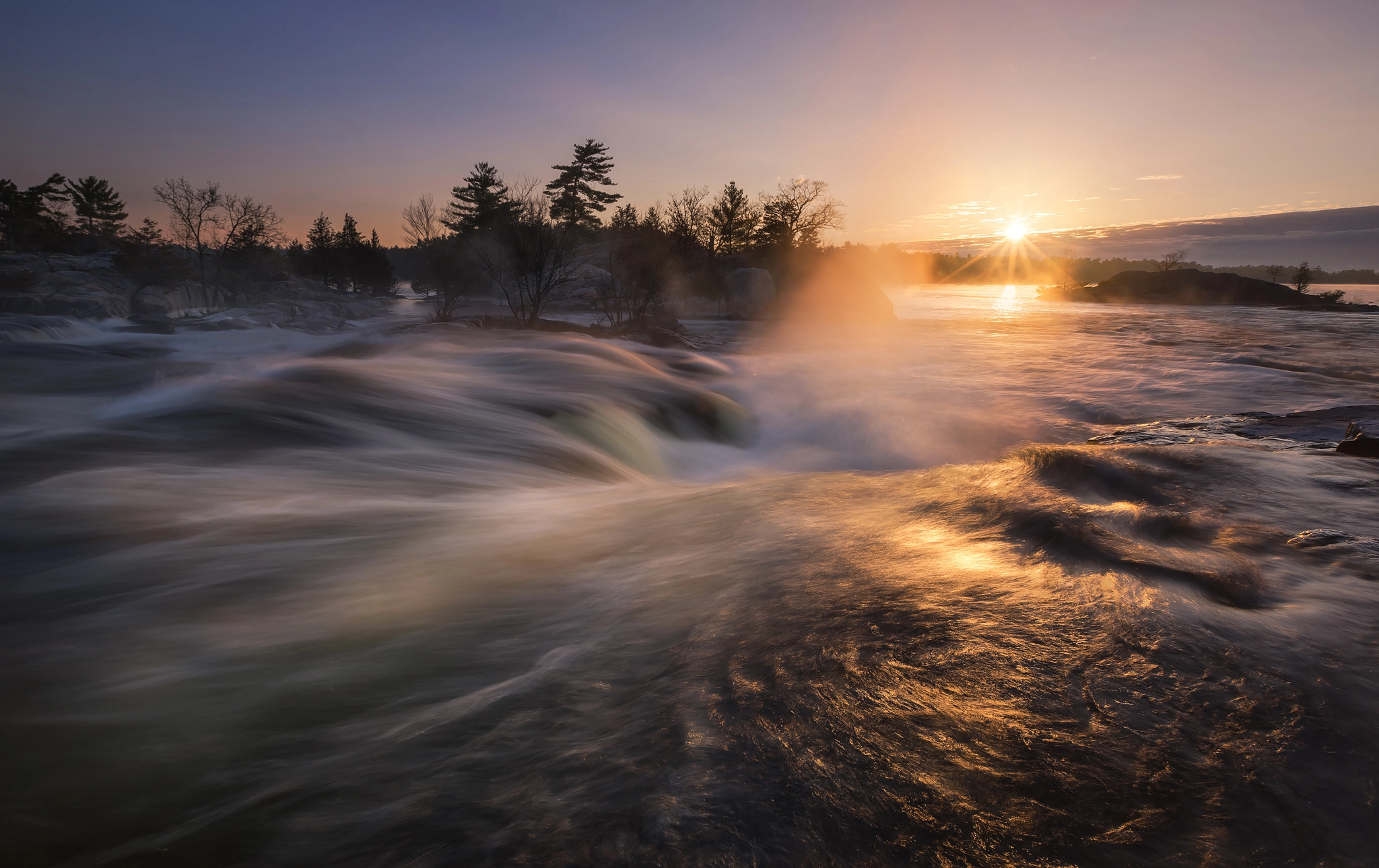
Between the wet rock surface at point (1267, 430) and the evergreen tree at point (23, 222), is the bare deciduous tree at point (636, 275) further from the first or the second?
the evergreen tree at point (23, 222)

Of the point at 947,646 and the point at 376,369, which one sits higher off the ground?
the point at 376,369

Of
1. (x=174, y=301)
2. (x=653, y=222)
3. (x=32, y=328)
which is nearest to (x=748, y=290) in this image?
(x=653, y=222)

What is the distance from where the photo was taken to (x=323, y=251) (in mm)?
62531

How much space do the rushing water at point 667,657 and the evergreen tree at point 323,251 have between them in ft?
219

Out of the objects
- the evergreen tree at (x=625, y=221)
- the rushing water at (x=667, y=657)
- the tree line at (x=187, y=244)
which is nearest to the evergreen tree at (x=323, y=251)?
the tree line at (x=187, y=244)

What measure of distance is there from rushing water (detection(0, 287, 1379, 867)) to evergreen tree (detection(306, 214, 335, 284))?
6672 cm

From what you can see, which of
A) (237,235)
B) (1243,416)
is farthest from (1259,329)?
(237,235)

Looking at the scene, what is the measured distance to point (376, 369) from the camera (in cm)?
866

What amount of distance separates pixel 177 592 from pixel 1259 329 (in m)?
34.6

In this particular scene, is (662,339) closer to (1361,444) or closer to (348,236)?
(1361,444)

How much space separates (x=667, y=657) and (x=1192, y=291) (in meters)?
71.4

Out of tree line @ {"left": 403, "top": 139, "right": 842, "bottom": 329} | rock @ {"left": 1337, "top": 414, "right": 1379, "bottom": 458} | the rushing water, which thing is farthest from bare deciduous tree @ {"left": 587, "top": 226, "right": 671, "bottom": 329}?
rock @ {"left": 1337, "top": 414, "right": 1379, "bottom": 458}

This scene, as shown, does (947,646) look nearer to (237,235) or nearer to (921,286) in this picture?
(237,235)

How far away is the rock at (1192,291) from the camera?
50062mm
